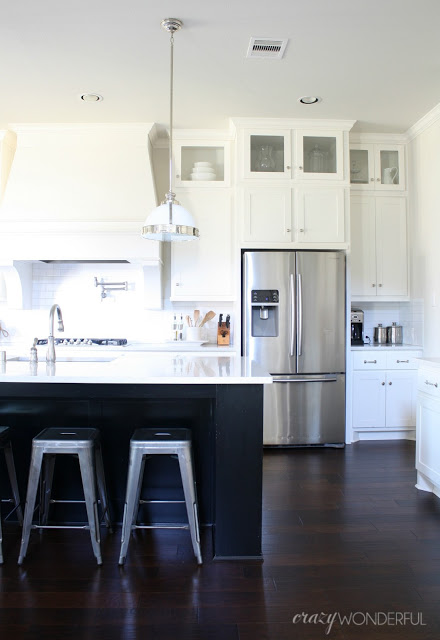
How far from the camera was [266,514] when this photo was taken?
2.71m

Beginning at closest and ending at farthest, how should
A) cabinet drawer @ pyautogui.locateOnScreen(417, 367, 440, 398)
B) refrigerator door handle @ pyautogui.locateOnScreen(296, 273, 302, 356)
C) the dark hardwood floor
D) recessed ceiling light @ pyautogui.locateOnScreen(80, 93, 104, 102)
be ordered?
1. the dark hardwood floor
2. cabinet drawer @ pyautogui.locateOnScreen(417, 367, 440, 398)
3. recessed ceiling light @ pyautogui.locateOnScreen(80, 93, 104, 102)
4. refrigerator door handle @ pyautogui.locateOnScreen(296, 273, 302, 356)

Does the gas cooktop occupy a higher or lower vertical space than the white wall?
lower

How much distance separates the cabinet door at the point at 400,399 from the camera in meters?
4.24

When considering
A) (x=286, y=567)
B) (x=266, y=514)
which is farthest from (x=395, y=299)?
(x=286, y=567)

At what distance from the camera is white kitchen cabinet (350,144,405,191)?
14.7ft

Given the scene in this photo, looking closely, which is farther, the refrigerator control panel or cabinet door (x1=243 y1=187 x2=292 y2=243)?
cabinet door (x1=243 y1=187 x2=292 y2=243)

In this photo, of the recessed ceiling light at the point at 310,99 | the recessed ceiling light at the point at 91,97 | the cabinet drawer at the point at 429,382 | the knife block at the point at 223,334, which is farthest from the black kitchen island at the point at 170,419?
the recessed ceiling light at the point at 310,99

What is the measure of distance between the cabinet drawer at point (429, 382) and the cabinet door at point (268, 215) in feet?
5.59

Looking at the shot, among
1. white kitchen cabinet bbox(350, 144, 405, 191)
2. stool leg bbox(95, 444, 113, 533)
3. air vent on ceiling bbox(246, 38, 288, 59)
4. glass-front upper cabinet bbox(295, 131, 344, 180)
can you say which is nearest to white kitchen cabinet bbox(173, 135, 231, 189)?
glass-front upper cabinet bbox(295, 131, 344, 180)

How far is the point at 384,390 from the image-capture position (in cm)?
423

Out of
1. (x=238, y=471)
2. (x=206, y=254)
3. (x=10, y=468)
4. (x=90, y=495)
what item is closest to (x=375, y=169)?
(x=206, y=254)

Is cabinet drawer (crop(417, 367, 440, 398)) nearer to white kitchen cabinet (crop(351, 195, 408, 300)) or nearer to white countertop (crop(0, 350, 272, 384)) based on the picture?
white countertop (crop(0, 350, 272, 384))

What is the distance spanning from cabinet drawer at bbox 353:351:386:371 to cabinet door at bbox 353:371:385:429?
2.1 inches

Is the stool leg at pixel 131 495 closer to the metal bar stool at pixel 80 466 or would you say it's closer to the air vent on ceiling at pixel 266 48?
the metal bar stool at pixel 80 466
